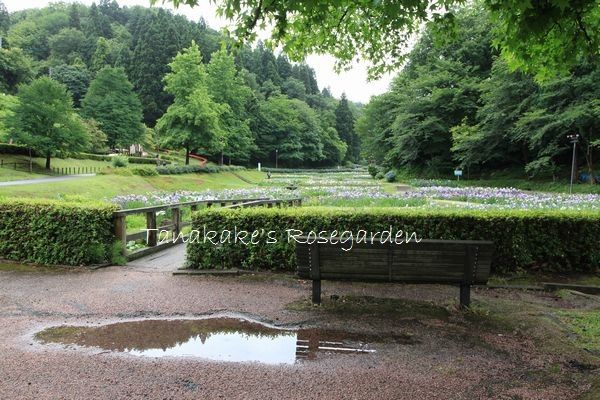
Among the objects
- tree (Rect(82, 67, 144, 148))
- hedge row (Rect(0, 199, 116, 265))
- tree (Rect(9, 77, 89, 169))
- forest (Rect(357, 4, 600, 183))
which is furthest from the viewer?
tree (Rect(82, 67, 144, 148))

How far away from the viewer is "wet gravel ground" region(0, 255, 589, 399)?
10.9 ft

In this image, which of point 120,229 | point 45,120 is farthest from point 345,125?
point 120,229

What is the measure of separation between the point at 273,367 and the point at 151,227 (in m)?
6.39

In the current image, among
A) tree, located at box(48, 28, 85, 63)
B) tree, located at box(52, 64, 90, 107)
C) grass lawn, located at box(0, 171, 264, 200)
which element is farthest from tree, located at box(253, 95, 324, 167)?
tree, located at box(48, 28, 85, 63)

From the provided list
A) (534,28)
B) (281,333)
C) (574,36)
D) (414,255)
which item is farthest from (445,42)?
(281,333)

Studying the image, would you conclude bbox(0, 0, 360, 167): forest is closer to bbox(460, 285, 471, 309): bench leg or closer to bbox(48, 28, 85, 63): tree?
bbox(48, 28, 85, 63): tree

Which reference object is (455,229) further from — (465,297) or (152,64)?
(152,64)

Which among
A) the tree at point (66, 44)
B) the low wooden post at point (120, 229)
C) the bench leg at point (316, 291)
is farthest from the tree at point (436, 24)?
the tree at point (66, 44)

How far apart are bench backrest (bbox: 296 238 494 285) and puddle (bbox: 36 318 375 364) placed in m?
0.95

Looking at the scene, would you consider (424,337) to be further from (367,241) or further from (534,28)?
(534,28)

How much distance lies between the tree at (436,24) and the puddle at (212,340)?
135 inches

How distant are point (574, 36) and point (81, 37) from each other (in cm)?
11829

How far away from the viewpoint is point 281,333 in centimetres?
466

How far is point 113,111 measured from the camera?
54.2 meters
